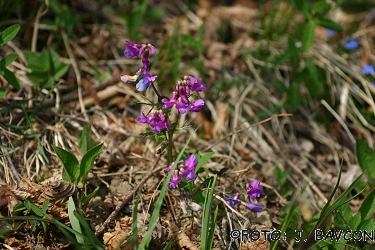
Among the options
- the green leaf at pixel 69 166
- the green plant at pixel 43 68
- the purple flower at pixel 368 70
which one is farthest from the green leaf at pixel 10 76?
the purple flower at pixel 368 70

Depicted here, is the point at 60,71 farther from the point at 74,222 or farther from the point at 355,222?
the point at 355,222

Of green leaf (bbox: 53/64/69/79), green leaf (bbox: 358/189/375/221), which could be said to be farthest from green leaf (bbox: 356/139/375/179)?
green leaf (bbox: 53/64/69/79)

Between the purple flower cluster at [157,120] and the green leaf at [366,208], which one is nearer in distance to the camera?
the purple flower cluster at [157,120]

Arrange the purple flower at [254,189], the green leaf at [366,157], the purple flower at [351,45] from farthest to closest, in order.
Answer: the purple flower at [351,45]
the green leaf at [366,157]
the purple flower at [254,189]

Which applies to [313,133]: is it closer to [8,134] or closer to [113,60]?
[113,60]

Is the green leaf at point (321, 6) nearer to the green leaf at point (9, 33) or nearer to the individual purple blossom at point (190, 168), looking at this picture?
the individual purple blossom at point (190, 168)

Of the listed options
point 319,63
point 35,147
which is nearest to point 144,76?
point 35,147
